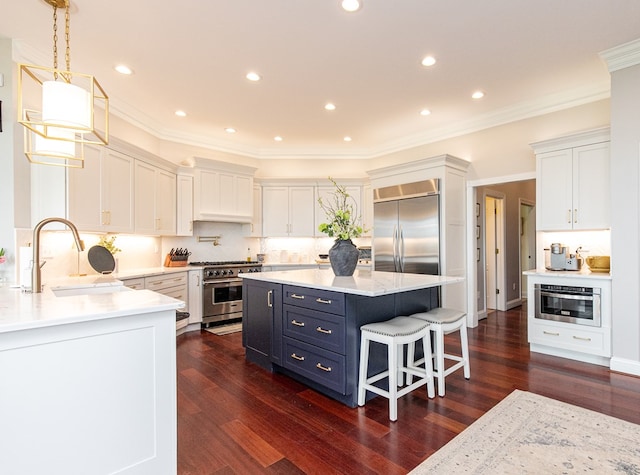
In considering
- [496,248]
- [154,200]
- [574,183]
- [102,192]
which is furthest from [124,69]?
[496,248]

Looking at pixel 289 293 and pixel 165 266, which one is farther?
pixel 165 266

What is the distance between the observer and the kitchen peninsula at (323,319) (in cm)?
258

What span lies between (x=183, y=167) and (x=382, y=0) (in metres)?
3.67

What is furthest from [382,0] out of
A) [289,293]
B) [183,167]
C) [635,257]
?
[183,167]

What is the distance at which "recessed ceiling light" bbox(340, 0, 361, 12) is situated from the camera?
2.52 metres

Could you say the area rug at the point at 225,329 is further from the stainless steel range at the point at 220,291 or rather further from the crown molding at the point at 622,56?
the crown molding at the point at 622,56

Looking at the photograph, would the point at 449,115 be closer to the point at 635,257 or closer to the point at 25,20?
the point at 635,257

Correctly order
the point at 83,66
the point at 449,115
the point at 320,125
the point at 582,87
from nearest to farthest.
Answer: the point at 83,66, the point at 582,87, the point at 449,115, the point at 320,125

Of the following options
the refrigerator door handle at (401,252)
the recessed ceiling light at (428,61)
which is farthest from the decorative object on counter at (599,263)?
the recessed ceiling light at (428,61)

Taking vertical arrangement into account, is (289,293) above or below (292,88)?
below

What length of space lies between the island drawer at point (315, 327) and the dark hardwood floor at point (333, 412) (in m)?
0.45

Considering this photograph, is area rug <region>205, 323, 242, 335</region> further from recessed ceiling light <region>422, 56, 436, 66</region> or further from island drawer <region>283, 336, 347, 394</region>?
recessed ceiling light <region>422, 56, 436, 66</region>

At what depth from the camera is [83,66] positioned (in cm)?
345

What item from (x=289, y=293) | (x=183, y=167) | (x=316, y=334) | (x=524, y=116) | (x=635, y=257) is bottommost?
(x=316, y=334)
